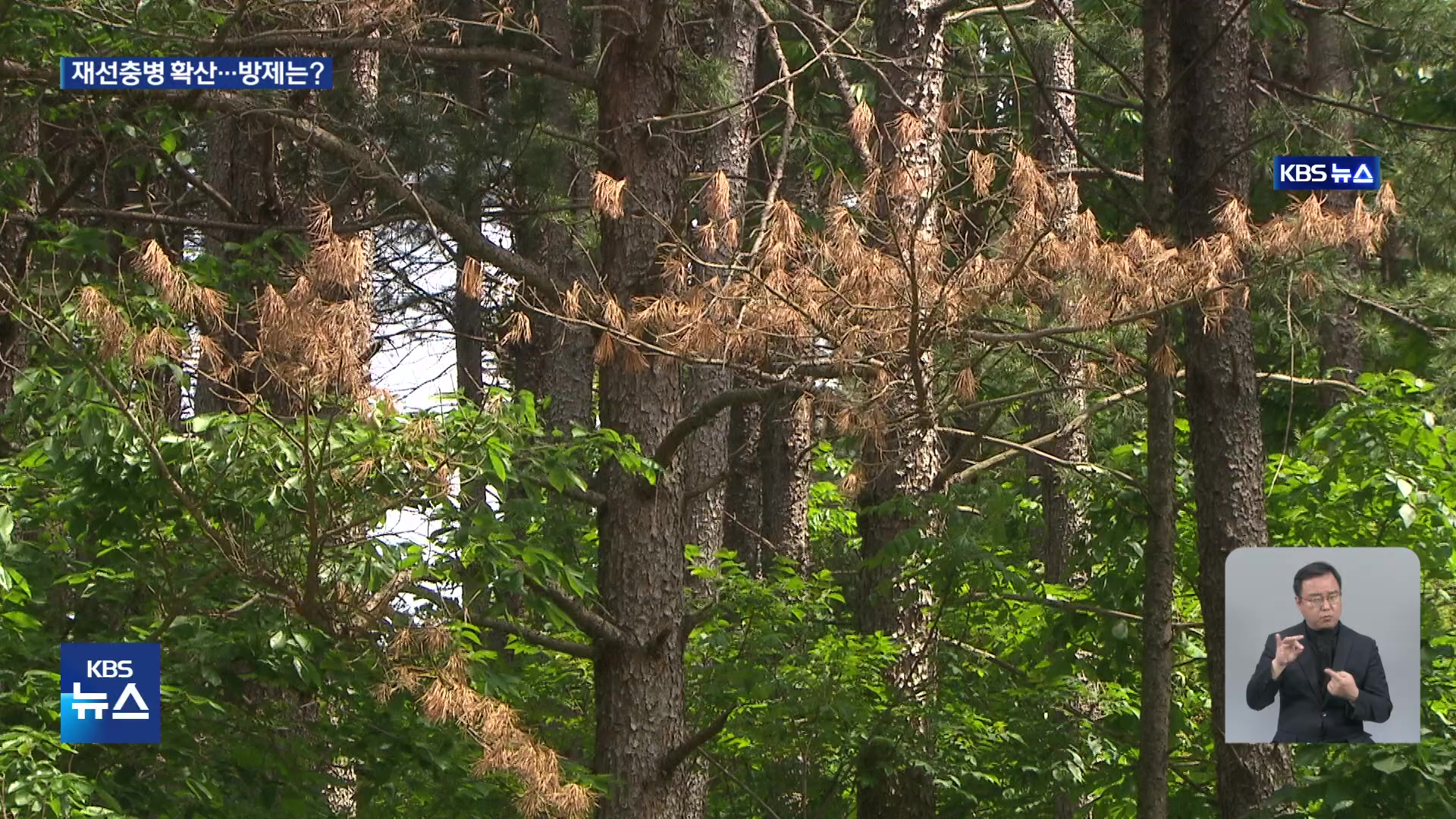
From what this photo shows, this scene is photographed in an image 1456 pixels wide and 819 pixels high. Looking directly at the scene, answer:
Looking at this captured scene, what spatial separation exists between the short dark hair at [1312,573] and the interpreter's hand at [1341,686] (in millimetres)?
206

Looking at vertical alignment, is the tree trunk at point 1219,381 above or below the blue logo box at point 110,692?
above

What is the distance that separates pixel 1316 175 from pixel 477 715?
3.82 meters

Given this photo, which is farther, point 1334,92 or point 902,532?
point 1334,92

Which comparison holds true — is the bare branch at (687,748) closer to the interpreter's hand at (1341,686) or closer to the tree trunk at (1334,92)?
the interpreter's hand at (1341,686)

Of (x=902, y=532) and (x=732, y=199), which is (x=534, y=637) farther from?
(x=732, y=199)

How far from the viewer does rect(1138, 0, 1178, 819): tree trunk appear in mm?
6504

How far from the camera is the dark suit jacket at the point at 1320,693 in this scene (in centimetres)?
405

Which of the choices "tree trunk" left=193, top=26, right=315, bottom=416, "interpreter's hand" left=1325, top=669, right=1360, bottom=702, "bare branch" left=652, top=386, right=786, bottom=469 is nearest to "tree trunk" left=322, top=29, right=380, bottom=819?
"tree trunk" left=193, top=26, right=315, bottom=416

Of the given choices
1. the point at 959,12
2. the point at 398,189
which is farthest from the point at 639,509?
the point at 959,12

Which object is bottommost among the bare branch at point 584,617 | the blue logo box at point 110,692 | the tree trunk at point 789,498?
the blue logo box at point 110,692

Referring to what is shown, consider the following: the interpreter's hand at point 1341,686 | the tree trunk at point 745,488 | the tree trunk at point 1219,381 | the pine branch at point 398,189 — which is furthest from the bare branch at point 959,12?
the tree trunk at point 745,488

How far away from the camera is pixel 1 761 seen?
5.50 metres

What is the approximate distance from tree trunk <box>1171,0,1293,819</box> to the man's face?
11.4 ft

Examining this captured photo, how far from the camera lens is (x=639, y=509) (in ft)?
26.5
